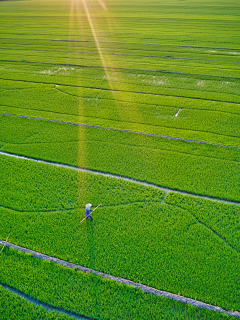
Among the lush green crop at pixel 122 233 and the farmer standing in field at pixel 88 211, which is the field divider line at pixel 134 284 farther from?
the farmer standing in field at pixel 88 211

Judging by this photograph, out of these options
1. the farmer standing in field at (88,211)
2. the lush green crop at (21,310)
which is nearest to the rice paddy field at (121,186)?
the lush green crop at (21,310)

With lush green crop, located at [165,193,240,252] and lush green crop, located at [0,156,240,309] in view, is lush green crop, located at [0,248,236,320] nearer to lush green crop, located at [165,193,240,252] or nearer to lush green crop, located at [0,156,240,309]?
lush green crop, located at [0,156,240,309]

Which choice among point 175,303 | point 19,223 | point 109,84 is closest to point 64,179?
point 19,223

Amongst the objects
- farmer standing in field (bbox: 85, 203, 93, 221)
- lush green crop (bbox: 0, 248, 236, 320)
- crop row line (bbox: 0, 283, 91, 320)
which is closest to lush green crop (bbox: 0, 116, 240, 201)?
farmer standing in field (bbox: 85, 203, 93, 221)

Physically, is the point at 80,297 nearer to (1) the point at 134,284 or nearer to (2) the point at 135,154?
(1) the point at 134,284

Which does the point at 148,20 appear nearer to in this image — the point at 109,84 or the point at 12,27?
the point at 12,27

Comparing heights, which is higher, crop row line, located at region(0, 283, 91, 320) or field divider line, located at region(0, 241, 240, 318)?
field divider line, located at region(0, 241, 240, 318)
